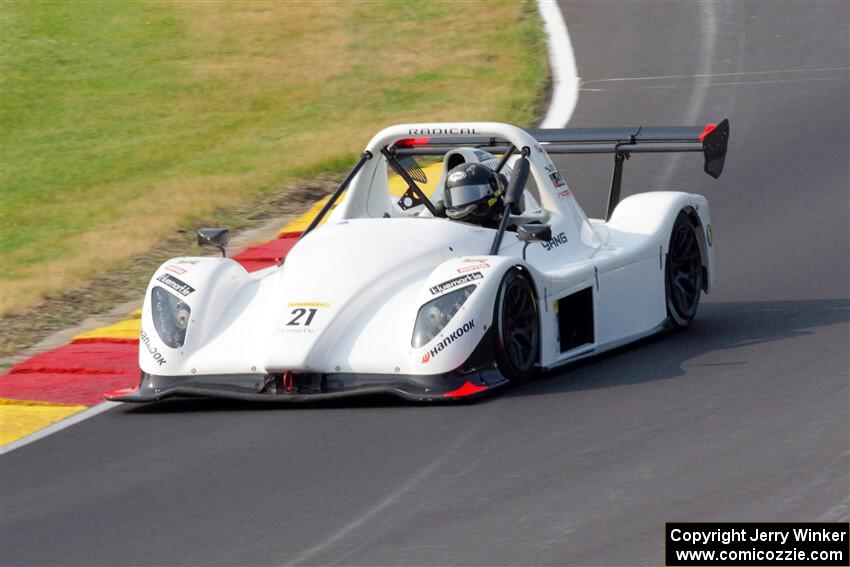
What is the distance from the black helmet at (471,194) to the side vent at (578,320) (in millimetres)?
741

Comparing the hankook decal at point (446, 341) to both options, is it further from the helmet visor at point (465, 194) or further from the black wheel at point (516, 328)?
the helmet visor at point (465, 194)

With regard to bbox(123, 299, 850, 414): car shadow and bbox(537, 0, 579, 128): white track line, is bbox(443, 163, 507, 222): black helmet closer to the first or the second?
bbox(123, 299, 850, 414): car shadow

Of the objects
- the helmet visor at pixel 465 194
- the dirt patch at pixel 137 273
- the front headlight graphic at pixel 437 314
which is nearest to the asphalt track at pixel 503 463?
the front headlight graphic at pixel 437 314

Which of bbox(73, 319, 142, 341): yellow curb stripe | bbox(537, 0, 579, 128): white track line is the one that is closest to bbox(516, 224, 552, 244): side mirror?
bbox(73, 319, 142, 341): yellow curb stripe

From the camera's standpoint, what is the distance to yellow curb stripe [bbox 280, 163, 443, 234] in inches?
531

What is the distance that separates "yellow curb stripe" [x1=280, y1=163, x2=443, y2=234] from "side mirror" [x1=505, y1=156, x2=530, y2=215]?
3.89 m

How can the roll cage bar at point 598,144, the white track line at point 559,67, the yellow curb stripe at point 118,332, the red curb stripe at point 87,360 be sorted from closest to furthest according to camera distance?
the red curb stripe at point 87,360 < the roll cage bar at point 598,144 < the yellow curb stripe at point 118,332 < the white track line at point 559,67

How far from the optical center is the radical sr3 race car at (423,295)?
323 inches

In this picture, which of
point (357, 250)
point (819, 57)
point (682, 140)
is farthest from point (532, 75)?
point (357, 250)

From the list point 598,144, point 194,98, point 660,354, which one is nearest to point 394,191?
point 598,144

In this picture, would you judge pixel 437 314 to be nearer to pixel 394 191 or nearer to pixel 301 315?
pixel 301 315

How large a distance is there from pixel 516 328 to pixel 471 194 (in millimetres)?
1104

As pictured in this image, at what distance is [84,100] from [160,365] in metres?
12.5

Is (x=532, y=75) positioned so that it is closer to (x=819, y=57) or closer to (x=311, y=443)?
(x=819, y=57)
